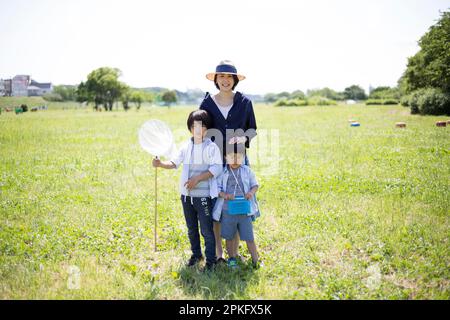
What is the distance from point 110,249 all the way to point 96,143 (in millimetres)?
13010

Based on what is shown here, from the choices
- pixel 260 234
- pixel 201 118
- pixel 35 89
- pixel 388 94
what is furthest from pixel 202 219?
pixel 388 94

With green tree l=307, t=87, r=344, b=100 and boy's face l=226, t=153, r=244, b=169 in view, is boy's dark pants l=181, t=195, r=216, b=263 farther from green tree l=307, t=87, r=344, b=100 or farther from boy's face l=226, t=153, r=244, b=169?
green tree l=307, t=87, r=344, b=100

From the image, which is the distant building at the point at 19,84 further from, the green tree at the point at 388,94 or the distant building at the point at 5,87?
the green tree at the point at 388,94

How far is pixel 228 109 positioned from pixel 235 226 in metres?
1.60

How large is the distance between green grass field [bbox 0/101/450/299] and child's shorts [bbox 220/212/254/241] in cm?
48

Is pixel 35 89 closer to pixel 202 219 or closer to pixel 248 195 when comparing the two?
pixel 202 219

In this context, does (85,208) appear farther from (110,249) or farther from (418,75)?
(418,75)

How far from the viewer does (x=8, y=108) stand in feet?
47.3

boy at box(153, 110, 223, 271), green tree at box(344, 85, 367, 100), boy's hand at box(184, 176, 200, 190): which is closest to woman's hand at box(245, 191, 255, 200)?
boy at box(153, 110, 223, 271)

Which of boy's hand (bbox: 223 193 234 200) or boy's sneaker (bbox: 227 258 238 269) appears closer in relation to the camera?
boy's hand (bbox: 223 193 234 200)

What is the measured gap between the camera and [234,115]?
4.64 meters

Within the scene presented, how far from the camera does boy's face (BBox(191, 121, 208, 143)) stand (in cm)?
444

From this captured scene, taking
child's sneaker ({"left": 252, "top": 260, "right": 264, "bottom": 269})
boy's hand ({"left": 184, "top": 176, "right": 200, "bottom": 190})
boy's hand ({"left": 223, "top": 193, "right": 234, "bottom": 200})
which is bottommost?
child's sneaker ({"left": 252, "top": 260, "right": 264, "bottom": 269})

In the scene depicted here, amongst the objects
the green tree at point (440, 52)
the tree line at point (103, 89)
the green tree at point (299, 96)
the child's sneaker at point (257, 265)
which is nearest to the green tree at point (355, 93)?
the green tree at point (299, 96)
